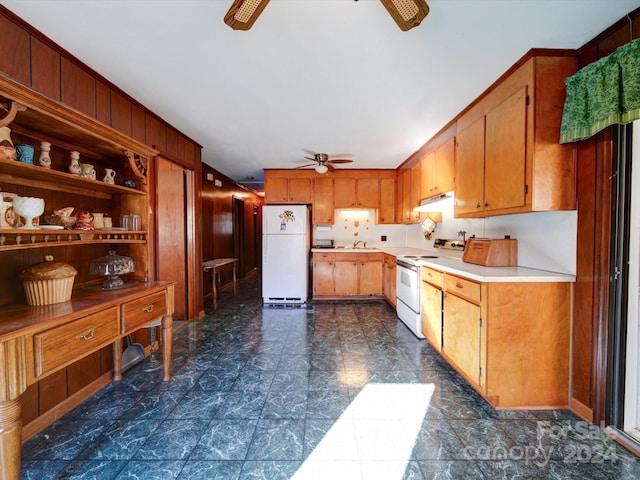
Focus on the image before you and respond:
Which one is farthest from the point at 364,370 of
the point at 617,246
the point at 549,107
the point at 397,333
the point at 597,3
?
the point at 597,3

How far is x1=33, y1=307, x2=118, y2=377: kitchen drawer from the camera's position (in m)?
1.20

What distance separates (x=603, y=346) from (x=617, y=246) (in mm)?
597

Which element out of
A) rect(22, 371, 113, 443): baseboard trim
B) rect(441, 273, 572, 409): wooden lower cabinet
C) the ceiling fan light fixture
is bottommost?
rect(22, 371, 113, 443): baseboard trim

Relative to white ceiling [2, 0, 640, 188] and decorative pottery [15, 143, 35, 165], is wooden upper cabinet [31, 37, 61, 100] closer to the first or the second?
white ceiling [2, 0, 640, 188]

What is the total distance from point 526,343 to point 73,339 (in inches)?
105

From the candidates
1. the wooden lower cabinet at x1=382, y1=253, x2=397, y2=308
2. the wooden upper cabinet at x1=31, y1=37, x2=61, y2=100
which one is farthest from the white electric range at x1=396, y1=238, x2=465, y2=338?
the wooden upper cabinet at x1=31, y1=37, x2=61, y2=100

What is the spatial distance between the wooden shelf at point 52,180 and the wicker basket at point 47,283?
1.67ft

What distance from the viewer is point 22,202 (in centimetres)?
138

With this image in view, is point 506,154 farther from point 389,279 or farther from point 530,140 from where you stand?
point 389,279

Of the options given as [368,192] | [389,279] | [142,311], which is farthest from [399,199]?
[142,311]

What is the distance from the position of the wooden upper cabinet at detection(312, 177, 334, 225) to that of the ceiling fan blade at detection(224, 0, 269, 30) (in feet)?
11.6

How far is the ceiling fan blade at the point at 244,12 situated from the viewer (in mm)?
1148

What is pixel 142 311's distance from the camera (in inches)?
72.4

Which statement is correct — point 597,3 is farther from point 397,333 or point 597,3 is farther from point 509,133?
point 397,333
